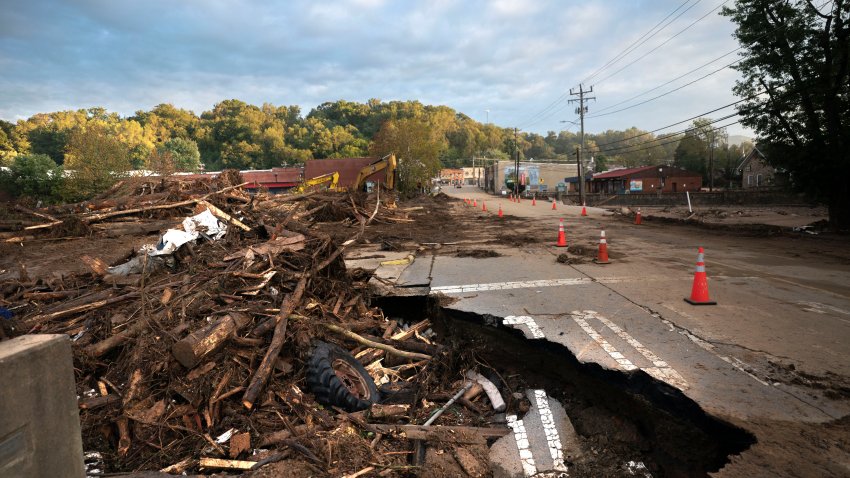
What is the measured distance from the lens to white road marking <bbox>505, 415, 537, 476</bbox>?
11.8 feet

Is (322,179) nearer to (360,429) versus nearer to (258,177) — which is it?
(360,429)

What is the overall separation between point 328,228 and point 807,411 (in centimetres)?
1408

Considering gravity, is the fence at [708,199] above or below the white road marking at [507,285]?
above

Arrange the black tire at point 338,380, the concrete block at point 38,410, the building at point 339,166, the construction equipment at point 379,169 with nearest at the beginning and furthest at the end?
1. the concrete block at point 38,410
2. the black tire at point 338,380
3. the construction equipment at point 379,169
4. the building at point 339,166

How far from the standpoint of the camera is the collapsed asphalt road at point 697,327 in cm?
315

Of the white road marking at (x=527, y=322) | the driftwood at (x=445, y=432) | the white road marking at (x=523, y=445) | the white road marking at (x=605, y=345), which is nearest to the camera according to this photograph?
the white road marking at (x=523, y=445)

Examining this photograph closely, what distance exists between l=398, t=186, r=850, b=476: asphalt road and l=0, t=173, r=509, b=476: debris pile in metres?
1.43

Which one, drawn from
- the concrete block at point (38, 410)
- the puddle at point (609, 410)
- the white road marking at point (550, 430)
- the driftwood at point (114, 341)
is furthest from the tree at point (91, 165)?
the white road marking at point (550, 430)

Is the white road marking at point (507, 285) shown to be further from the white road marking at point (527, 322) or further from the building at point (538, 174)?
the building at point (538, 174)

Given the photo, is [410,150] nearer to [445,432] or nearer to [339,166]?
[339,166]

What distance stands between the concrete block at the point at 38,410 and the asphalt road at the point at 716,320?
3834 millimetres

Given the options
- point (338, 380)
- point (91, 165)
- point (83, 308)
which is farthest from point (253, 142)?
point (338, 380)

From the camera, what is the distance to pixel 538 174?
84375 millimetres

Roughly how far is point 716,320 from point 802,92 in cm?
1352
